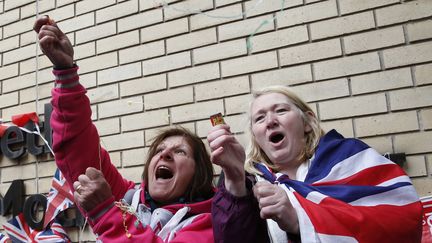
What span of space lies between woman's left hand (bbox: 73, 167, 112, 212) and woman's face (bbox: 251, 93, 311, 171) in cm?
81

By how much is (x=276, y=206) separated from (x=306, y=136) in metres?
0.79

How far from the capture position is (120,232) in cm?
156

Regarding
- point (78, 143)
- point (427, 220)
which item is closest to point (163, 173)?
point (78, 143)

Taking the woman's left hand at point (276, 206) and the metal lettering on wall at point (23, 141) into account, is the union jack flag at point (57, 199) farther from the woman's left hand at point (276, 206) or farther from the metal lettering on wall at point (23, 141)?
the woman's left hand at point (276, 206)

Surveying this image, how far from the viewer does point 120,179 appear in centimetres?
231

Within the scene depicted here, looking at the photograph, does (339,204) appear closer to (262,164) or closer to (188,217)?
(262,164)

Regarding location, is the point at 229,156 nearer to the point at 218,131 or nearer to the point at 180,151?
the point at 218,131

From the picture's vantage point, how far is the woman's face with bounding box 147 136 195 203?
2.05 metres

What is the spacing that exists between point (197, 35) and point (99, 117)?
987mm

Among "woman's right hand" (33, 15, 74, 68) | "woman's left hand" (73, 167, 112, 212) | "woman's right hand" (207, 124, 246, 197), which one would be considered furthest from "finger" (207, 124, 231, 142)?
"woman's right hand" (33, 15, 74, 68)

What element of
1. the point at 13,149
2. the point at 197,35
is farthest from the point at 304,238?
the point at 13,149

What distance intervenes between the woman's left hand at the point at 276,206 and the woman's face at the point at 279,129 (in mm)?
552

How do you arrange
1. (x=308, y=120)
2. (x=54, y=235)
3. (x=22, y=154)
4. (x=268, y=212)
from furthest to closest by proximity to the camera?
(x=22, y=154)
(x=54, y=235)
(x=308, y=120)
(x=268, y=212)

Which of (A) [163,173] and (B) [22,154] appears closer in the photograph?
(A) [163,173]
